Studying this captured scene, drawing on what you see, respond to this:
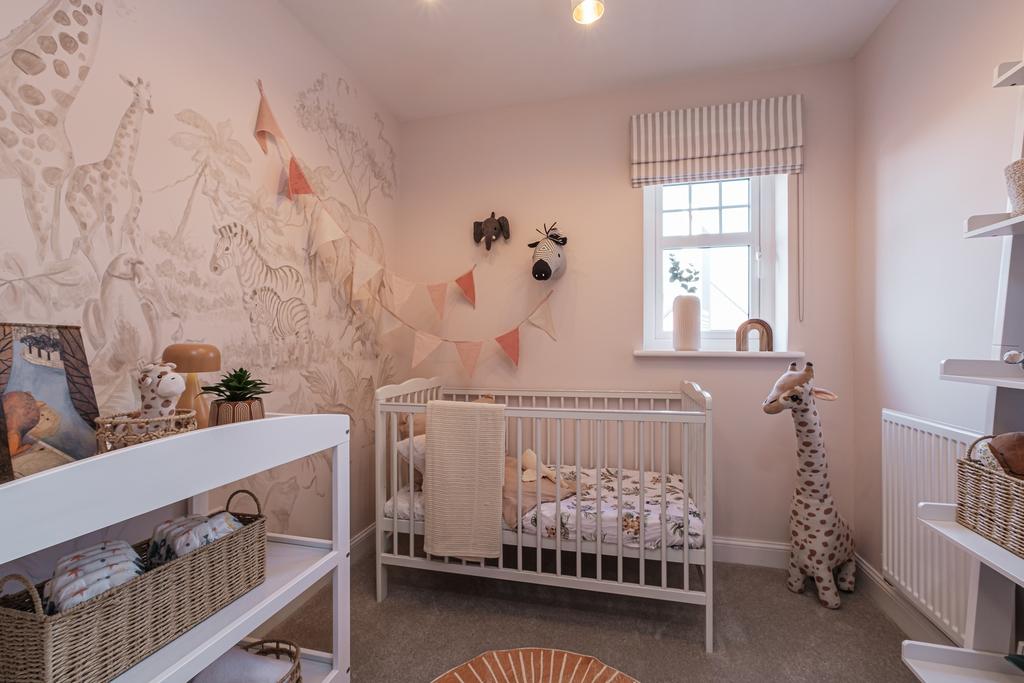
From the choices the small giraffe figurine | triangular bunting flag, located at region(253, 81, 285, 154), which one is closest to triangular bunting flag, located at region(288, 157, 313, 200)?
triangular bunting flag, located at region(253, 81, 285, 154)

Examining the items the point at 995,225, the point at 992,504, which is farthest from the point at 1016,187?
the point at 992,504

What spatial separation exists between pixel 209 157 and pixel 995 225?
2.08 metres

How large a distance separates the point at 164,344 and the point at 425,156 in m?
1.80

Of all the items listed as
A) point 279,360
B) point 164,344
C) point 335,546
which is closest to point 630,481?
point 335,546

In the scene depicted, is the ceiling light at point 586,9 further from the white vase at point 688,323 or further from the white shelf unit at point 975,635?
the white shelf unit at point 975,635

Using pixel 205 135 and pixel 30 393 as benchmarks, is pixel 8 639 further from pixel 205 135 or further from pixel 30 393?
pixel 205 135

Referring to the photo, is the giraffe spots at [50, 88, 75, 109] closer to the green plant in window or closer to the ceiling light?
the ceiling light

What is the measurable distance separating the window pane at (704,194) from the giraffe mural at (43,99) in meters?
2.41

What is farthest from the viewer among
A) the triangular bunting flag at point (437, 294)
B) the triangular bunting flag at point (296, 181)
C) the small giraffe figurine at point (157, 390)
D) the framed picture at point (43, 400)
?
the triangular bunting flag at point (437, 294)

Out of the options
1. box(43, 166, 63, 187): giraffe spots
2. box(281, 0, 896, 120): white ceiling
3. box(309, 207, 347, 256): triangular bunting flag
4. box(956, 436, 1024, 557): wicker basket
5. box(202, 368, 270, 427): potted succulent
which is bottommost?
box(956, 436, 1024, 557): wicker basket

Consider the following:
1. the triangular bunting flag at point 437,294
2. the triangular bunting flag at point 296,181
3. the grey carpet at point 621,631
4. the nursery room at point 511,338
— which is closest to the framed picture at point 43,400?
the nursery room at point 511,338

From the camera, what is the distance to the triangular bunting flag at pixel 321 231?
1.85 metres

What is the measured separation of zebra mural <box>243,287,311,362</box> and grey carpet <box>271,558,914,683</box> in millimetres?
1058

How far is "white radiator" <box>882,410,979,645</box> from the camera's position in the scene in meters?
1.28
